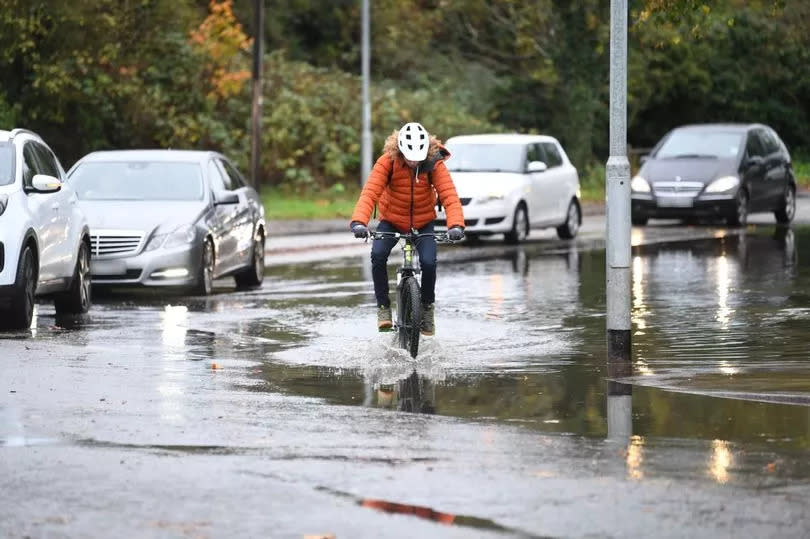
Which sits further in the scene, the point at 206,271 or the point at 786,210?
the point at 786,210

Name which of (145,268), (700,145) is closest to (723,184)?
(700,145)

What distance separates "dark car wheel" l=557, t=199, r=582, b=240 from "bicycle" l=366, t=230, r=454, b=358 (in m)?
17.0

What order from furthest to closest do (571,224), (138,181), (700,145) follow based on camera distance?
(700,145) < (571,224) < (138,181)

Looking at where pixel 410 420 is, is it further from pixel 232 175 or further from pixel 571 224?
pixel 571 224

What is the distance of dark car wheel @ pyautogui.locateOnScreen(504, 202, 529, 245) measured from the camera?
95.2 ft

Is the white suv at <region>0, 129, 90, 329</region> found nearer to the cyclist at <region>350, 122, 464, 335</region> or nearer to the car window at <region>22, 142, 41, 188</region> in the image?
the car window at <region>22, 142, 41, 188</region>

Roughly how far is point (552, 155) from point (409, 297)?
1802cm

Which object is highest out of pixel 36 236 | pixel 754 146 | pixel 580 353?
pixel 754 146

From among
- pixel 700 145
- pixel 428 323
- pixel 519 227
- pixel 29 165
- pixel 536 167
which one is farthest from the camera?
pixel 700 145

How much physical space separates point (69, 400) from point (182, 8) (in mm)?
31318

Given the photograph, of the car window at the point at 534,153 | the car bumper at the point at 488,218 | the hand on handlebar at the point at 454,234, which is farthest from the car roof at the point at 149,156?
the car window at the point at 534,153

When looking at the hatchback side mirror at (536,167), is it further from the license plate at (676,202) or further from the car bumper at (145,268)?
the car bumper at (145,268)

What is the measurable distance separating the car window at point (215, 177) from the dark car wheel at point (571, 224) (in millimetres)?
10177

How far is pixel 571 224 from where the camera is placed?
30.9 m
